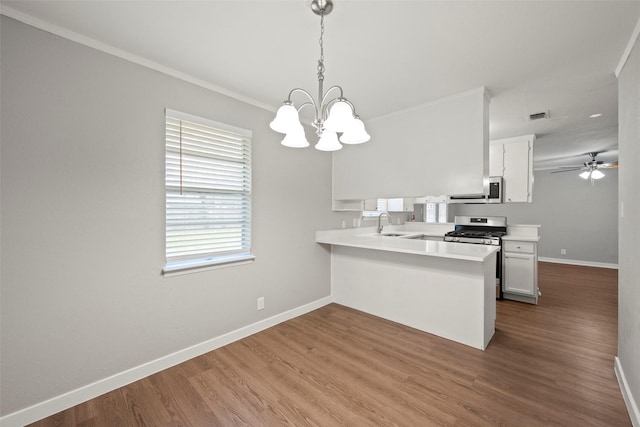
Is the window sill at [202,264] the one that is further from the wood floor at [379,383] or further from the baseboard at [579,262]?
the baseboard at [579,262]

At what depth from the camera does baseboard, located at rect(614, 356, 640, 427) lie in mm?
1604

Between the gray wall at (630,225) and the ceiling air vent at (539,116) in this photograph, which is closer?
the gray wall at (630,225)

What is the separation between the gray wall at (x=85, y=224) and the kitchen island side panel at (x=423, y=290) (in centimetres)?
166

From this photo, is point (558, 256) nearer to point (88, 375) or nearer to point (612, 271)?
point (612, 271)

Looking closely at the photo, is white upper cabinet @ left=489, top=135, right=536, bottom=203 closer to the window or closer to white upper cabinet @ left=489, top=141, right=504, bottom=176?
white upper cabinet @ left=489, top=141, right=504, bottom=176

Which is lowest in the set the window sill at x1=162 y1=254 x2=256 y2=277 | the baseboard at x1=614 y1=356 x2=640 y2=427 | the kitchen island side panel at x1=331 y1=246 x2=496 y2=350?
the baseboard at x1=614 y1=356 x2=640 y2=427

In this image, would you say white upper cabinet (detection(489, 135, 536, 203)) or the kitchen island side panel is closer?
the kitchen island side panel

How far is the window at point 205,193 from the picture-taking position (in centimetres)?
232

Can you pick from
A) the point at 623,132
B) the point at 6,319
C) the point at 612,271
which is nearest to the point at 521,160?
the point at 623,132

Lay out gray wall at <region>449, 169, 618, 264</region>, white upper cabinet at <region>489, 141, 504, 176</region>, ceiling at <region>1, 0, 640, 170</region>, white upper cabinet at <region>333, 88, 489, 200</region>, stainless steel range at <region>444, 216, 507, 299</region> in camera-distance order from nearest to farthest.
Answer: ceiling at <region>1, 0, 640, 170</region>
white upper cabinet at <region>333, 88, 489, 200</region>
stainless steel range at <region>444, 216, 507, 299</region>
white upper cabinet at <region>489, 141, 504, 176</region>
gray wall at <region>449, 169, 618, 264</region>

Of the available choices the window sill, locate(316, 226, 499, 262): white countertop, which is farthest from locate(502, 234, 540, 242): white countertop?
the window sill

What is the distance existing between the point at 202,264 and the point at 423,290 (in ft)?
7.59

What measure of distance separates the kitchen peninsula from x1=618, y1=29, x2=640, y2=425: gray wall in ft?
2.82

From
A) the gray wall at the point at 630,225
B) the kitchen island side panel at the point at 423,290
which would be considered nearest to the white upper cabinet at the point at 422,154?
the kitchen island side panel at the point at 423,290
